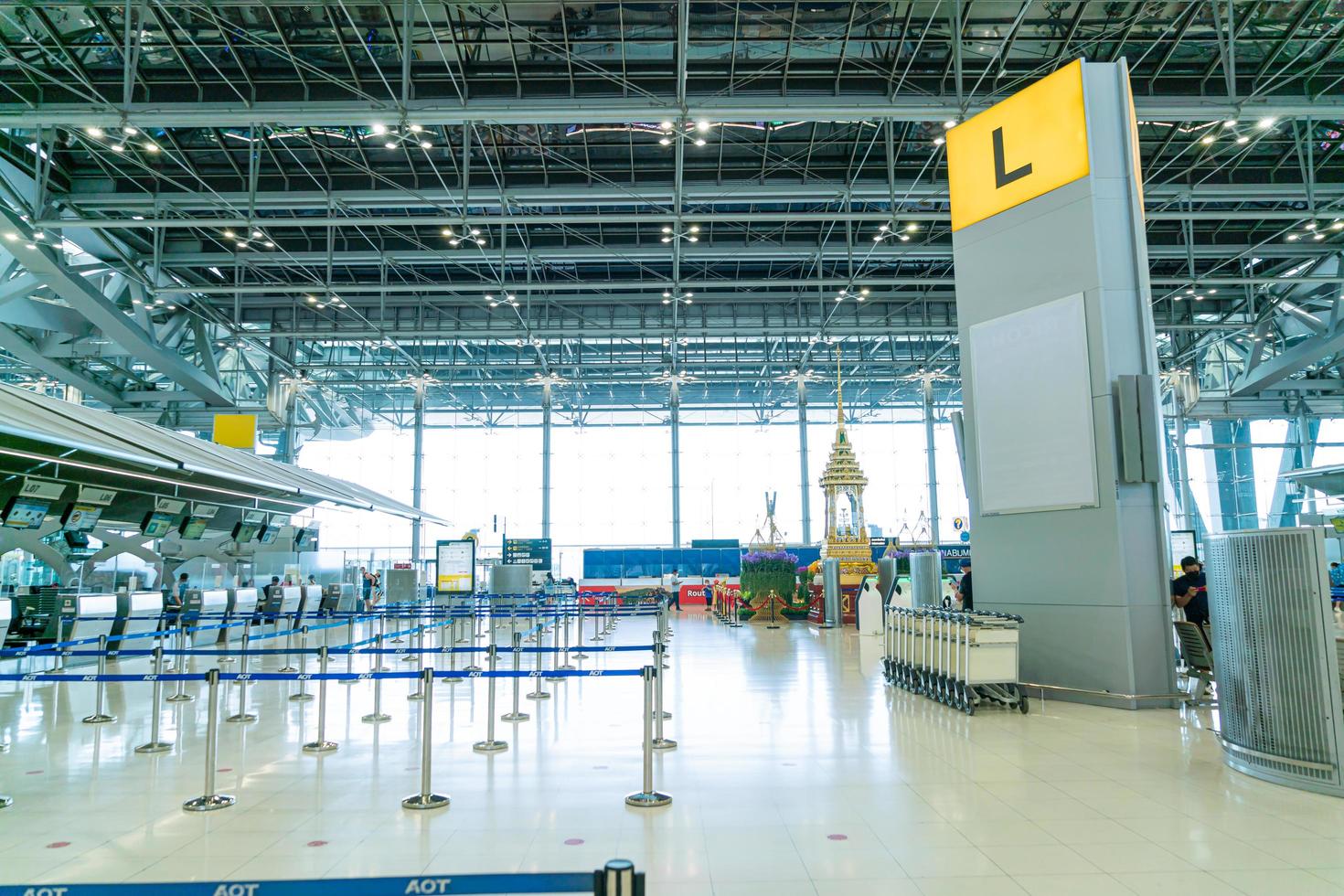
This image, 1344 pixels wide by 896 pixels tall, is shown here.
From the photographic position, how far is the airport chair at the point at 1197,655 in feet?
29.7

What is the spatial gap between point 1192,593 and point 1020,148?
5.89 metres

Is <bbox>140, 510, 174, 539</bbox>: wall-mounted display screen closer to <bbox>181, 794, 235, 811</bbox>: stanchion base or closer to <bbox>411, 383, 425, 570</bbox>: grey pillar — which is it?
<bbox>181, 794, 235, 811</bbox>: stanchion base

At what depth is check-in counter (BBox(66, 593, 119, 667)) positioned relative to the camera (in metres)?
14.0

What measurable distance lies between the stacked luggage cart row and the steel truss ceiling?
4.56 metres

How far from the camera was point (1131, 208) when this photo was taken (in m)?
9.78

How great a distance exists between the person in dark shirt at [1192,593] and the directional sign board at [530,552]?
62.4 feet

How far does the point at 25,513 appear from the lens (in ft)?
36.4

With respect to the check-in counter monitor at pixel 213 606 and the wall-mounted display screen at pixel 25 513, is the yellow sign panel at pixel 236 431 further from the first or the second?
the wall-mounted display screen at pixel 25 513

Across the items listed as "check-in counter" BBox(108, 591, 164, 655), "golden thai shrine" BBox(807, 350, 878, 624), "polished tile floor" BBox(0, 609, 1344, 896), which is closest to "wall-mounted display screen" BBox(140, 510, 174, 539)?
"check-in counter" BBox(108, 591, 164, 655)

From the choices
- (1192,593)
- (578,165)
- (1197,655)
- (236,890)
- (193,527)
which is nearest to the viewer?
(236,890)

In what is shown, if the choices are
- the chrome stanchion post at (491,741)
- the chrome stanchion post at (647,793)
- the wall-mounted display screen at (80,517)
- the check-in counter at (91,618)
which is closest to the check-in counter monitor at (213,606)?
the check-in counter at (91,618)

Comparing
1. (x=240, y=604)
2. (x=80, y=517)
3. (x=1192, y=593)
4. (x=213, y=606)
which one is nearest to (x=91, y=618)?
(x=80, y=517)

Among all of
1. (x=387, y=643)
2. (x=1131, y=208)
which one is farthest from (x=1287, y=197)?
(x=387, y=643)

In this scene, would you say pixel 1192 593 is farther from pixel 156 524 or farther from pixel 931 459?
pixel 931 459
